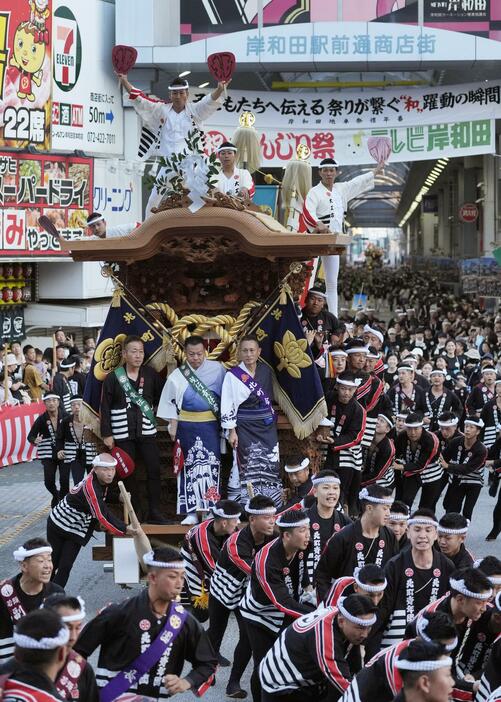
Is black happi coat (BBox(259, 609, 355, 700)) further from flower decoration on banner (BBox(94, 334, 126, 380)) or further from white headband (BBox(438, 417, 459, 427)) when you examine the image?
white headband (BBox(438, 417, 459, 427))

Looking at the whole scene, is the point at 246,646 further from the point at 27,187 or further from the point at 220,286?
the point at 27,187

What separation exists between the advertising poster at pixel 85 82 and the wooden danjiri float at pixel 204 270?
13841 millimetres

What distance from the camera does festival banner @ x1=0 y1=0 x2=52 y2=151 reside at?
23.0 meters

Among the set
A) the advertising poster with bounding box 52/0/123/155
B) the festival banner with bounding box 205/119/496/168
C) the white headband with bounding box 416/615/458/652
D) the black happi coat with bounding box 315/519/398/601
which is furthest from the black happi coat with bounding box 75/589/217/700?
the festival banner with bounding box 205/119/496/168

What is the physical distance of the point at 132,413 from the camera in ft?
34.6

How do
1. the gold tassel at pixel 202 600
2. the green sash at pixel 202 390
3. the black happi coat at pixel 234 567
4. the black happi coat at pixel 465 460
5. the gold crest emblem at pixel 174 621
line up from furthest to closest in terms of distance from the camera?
the black happi coat at pixel 465 460 → the green sash at pixel 202 390 → the gold tassel at pixel 202 600 → the black happi coat at pixel 234 567 → the gold crest emblem at pixel 174 621

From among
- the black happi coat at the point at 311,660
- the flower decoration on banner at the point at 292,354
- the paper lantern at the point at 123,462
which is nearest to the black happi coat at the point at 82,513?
the paper lantern at the point at 123,462

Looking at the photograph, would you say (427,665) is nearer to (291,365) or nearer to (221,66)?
(291,365)

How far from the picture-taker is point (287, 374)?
35.5 feet

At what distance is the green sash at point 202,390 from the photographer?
1045cm

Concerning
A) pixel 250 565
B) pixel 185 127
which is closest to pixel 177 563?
pixel 250 565

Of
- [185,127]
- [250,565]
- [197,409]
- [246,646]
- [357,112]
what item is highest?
[357,112]

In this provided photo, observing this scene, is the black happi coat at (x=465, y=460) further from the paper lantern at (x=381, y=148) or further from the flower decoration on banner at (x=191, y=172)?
the flower decoration on banner at (x=191, y=172)

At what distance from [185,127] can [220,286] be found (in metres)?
1.49
